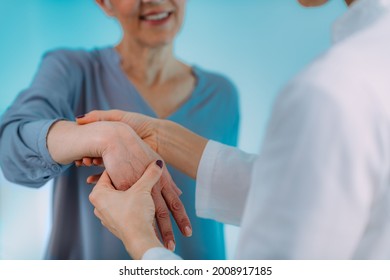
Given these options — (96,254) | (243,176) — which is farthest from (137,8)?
(96,254)

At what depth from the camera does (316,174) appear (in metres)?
0.58

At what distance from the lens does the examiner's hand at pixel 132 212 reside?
2.59ft

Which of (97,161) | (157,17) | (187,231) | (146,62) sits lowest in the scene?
(187,231)

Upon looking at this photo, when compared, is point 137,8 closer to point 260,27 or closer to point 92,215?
point 260,27

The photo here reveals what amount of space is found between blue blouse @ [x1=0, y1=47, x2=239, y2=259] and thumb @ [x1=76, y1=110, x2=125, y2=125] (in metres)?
0.05

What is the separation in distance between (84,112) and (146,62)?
174 millimetres

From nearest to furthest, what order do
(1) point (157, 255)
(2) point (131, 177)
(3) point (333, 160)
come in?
1. (3) point (333, 160)
2. (1) point (157, 255)
3. (2) point (131, 177)

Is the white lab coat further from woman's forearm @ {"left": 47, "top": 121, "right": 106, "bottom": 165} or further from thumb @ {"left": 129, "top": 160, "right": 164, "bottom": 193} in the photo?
woman's forearm @ {"left": 47, "top": 121, "right": 106, "bottom": 165}

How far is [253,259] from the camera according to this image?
0.66 metres

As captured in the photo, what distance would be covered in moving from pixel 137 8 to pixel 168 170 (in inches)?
13.7

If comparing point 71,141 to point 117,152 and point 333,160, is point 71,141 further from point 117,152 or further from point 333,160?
point 333,160

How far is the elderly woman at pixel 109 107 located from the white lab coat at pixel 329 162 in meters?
0.47

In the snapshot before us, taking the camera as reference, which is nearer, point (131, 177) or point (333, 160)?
point (333, 160)

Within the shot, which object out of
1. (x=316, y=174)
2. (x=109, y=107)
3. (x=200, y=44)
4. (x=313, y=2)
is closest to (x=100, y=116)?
(x=109, y=107)
